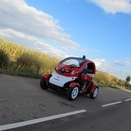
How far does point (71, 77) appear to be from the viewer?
9.48 meters

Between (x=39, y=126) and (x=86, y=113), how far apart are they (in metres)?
2.74

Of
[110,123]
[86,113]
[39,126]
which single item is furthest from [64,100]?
[39,126]

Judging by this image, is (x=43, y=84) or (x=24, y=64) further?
(x=24, y=64)

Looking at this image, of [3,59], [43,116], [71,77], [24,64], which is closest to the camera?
[43,116]

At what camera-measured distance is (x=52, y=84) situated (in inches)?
376

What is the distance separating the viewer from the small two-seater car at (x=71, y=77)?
938 cm

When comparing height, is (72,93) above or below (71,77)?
below

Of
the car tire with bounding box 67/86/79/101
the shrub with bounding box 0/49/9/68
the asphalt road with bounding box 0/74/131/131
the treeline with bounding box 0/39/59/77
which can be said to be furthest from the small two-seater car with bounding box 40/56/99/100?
the shrub with bounding box 0/49/9/68

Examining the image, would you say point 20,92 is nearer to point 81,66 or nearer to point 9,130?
point 81,66

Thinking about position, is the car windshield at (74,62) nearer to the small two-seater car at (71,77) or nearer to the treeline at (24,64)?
the small two-seater car at (71,77)

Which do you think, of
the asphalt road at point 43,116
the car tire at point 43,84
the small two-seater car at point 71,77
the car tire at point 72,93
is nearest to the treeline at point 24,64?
the car tire at point 43,84

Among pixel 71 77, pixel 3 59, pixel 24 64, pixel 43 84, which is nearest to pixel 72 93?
pixel 71 77

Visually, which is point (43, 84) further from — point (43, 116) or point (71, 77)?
point (43, 116)

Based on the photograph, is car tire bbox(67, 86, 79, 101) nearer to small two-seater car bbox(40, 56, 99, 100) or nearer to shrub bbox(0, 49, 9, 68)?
small two-seater car bbox(40, 56, 99, 100)
